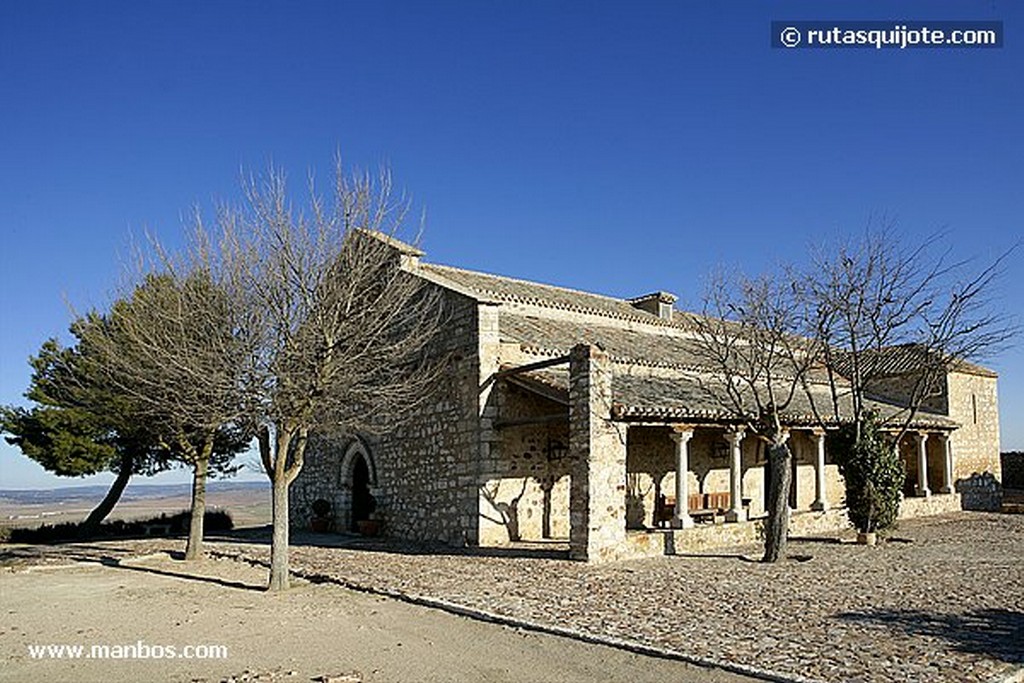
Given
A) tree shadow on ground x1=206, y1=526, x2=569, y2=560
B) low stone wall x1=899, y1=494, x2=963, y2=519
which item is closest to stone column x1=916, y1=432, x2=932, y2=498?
low stone wall x1=899, y1=494, x2=963, y2=519

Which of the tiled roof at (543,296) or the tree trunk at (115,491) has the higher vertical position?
the tiled roof at (543,296)

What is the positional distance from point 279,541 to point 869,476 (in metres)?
12.4

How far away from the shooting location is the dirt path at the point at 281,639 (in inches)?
285

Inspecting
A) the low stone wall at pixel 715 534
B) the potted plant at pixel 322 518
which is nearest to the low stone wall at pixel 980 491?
the low stone wall at pixel 715 534

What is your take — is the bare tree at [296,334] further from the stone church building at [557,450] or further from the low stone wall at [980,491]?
the low stone wall at [980,491]

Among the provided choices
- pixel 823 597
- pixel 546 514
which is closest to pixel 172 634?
pixel 823 597

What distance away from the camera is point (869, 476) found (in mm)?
17531

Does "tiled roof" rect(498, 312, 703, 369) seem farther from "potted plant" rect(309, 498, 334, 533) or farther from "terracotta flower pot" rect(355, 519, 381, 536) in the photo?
"potted plant" rect(309, 498, 334, 533)

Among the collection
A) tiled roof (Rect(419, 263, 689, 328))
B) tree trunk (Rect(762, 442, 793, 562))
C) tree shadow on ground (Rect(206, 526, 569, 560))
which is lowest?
tree shadow on ground (Rect(206, 526, 569, 560))

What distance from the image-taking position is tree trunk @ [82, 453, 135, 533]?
→ 70.2 ft

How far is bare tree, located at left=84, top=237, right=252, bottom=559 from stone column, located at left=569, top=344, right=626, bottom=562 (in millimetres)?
5729

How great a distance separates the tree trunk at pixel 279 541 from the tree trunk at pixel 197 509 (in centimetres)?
446

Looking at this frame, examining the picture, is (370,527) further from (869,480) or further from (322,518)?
(869,480)

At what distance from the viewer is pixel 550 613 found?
9.68 m
